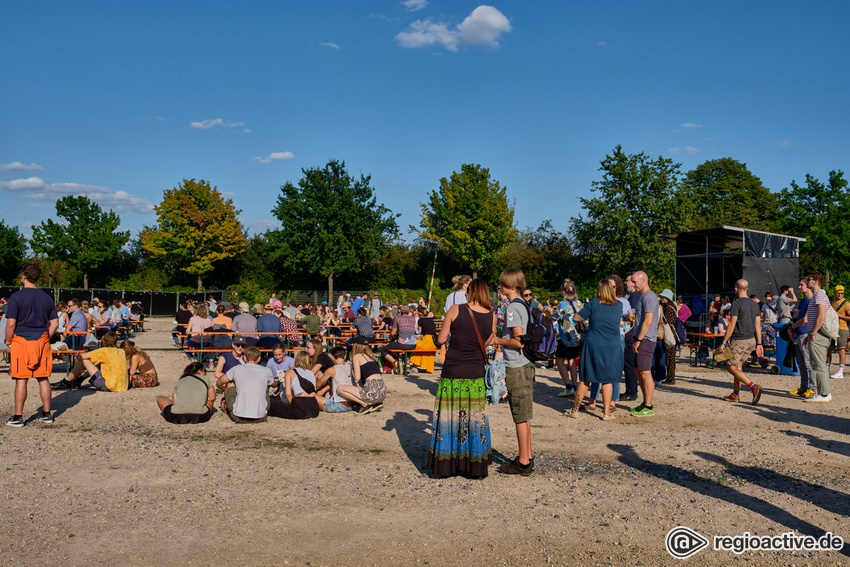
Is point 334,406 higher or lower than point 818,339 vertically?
lower

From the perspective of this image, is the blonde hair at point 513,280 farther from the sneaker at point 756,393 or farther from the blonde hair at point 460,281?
the sneaker at point 756,393

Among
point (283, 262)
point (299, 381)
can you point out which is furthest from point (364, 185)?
point (299, 381)

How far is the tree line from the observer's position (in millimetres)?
41531

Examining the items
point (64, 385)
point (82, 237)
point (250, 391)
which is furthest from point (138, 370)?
point (82, 237)

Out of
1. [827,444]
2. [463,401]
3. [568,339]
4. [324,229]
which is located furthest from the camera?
[324,229]

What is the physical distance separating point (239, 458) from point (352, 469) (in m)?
1.18

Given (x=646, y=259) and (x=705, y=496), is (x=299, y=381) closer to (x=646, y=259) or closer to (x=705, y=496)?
(x=705, y=496)

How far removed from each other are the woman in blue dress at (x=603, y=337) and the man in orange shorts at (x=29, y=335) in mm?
6219

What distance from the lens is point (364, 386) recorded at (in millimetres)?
8992

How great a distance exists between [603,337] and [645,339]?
0.73 metres

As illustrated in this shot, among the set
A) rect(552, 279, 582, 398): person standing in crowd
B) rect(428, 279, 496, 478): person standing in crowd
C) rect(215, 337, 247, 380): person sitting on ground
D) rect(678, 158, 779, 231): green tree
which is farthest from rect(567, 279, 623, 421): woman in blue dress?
rect(678, 158, 779, 231): green tree

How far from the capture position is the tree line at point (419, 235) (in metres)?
41.5

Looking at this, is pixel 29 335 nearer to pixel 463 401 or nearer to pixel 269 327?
pixel 463 401

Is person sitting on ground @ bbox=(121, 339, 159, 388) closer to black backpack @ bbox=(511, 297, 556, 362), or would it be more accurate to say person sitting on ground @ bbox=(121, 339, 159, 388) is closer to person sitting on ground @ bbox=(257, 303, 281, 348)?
person sitting on ground @ bbox=(257, 303, 281, 348)
